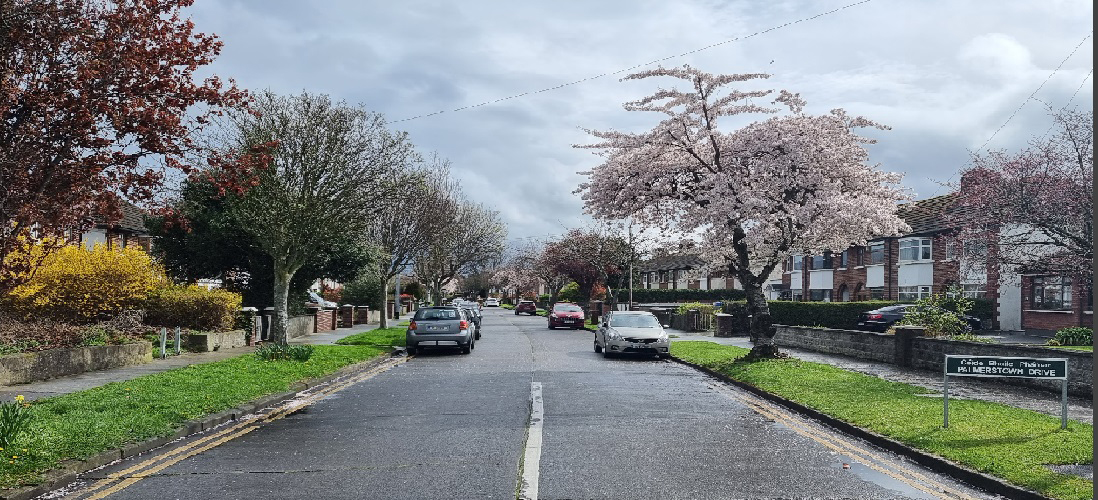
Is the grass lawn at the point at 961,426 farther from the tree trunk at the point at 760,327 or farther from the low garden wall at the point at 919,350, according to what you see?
the tree trunk at the point at 760,327

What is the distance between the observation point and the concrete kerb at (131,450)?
6.66m

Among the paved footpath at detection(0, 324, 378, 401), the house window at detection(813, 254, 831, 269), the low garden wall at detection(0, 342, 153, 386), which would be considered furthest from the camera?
the house window at detection(813, 254, 831, 269)

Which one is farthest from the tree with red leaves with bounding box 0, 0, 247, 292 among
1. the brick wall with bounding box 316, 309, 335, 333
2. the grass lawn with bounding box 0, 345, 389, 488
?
the brick wall with bounding box 316, 309, 335, 333

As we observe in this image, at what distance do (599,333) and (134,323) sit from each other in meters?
12.9

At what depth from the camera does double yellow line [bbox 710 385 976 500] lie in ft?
23.7

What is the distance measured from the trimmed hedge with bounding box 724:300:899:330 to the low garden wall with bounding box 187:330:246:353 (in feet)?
68.7

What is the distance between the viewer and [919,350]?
19625 millimetres

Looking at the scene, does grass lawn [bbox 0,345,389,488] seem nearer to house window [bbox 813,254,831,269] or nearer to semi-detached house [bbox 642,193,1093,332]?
semi-detached house [bbox 642,193,1093,332]

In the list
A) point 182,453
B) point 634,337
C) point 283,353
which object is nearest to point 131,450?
point 182,453

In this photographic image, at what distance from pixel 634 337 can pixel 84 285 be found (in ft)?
46.8

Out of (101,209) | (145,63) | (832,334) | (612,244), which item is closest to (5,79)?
(145,63)

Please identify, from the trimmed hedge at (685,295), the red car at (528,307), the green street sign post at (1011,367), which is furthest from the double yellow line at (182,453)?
the red car at (528,307)

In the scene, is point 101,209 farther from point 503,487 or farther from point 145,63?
point 503,487

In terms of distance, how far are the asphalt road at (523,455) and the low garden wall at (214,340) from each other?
942cm
